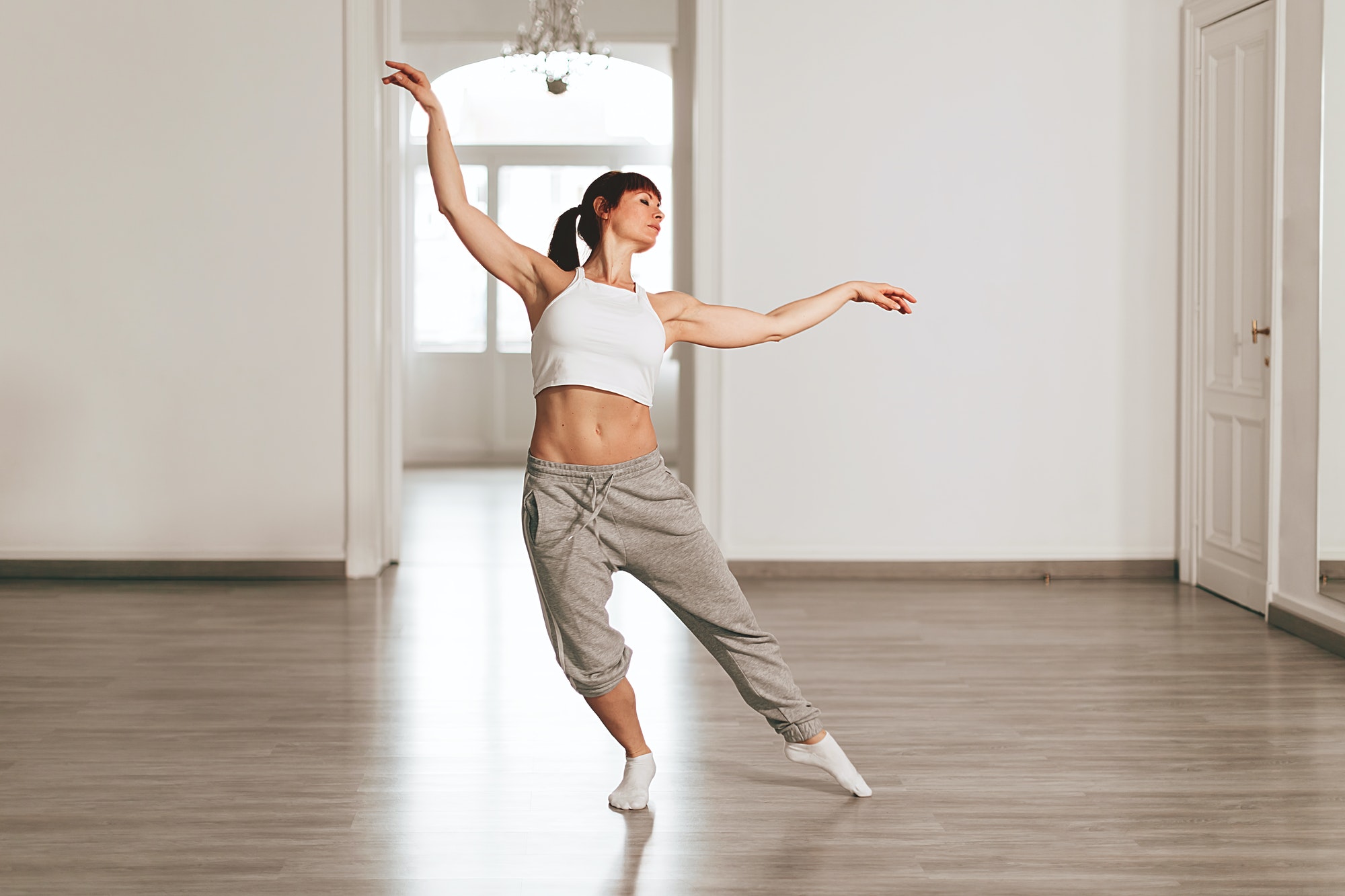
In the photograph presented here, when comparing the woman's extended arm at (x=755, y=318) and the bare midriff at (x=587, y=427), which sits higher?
the woman's extended arm at (x=755, y=318)

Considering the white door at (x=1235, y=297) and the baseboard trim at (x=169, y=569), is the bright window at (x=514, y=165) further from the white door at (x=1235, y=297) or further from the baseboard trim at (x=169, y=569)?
the white door at (x=1235, y=297)

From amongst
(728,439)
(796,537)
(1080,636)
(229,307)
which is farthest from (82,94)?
(1080,636)

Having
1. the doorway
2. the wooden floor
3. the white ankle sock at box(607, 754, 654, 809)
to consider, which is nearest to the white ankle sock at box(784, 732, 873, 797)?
the wooden floor

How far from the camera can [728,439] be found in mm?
5434

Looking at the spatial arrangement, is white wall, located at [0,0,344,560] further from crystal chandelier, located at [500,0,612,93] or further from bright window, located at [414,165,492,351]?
bright window, located at [414,165,492,351]

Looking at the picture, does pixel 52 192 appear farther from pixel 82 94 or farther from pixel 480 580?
pixel 480 580

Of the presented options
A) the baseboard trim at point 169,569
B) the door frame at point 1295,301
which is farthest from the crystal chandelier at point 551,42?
the door frame at point 1295,301

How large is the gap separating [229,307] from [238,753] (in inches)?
104

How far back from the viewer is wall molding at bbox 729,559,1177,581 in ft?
17.9

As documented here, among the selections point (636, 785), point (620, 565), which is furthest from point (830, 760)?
point (620, 565)

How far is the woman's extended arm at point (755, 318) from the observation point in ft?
9.06

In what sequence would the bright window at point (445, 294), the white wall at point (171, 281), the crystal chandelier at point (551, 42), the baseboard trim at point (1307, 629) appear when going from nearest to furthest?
1. the baseboard trim at point (1307, 629)
2. the white wall at point (171, 281)
3. the crystal chandelier at point (551, 42)
4. the bright window at point (445, 294)

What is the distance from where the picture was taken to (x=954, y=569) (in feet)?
17.9

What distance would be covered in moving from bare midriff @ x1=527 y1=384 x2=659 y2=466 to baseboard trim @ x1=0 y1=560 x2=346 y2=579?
9.95ft
